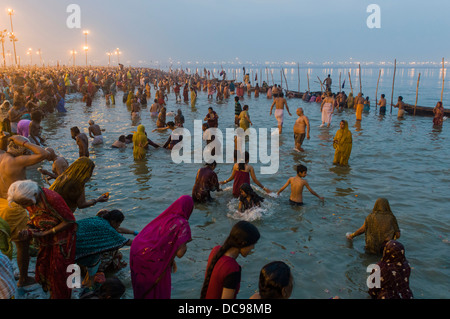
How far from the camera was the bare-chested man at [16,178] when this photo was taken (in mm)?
4223

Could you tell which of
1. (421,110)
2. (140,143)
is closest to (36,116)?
(140,143)

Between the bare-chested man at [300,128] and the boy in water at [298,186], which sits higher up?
the bare-chested man at [300,128]

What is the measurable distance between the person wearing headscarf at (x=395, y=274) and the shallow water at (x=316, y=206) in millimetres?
808

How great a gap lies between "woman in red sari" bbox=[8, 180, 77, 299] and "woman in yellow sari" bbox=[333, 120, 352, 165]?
27.2ft

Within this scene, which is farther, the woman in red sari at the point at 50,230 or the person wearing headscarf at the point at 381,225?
the person wearing headscarf at the point at 381,225

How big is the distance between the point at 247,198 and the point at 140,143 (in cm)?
531

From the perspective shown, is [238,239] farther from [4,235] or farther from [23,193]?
[4,235]

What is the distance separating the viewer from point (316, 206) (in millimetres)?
7684

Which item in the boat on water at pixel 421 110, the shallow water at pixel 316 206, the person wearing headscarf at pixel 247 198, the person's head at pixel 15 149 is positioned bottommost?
the shallow water at pixel 316 206

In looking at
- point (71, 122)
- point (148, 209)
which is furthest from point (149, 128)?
point (148, 209)

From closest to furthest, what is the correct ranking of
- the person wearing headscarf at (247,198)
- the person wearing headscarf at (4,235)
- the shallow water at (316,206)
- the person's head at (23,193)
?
the person's head at (23,193) < the person wearing headscarf at (4,235) < the shallow water at (316,206) < the person wearing headscarf at (247,198)

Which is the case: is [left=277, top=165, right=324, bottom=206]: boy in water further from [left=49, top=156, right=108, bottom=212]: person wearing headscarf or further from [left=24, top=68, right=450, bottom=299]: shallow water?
[left=49, top=156, right=108, bottom=212]: person wearing headscarf

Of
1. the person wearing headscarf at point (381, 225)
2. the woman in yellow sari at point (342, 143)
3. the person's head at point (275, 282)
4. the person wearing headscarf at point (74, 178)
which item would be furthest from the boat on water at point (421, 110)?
the person's head at point (275, 282)

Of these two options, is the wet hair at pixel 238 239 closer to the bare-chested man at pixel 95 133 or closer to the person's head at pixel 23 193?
the person's head at pixel 23 193
